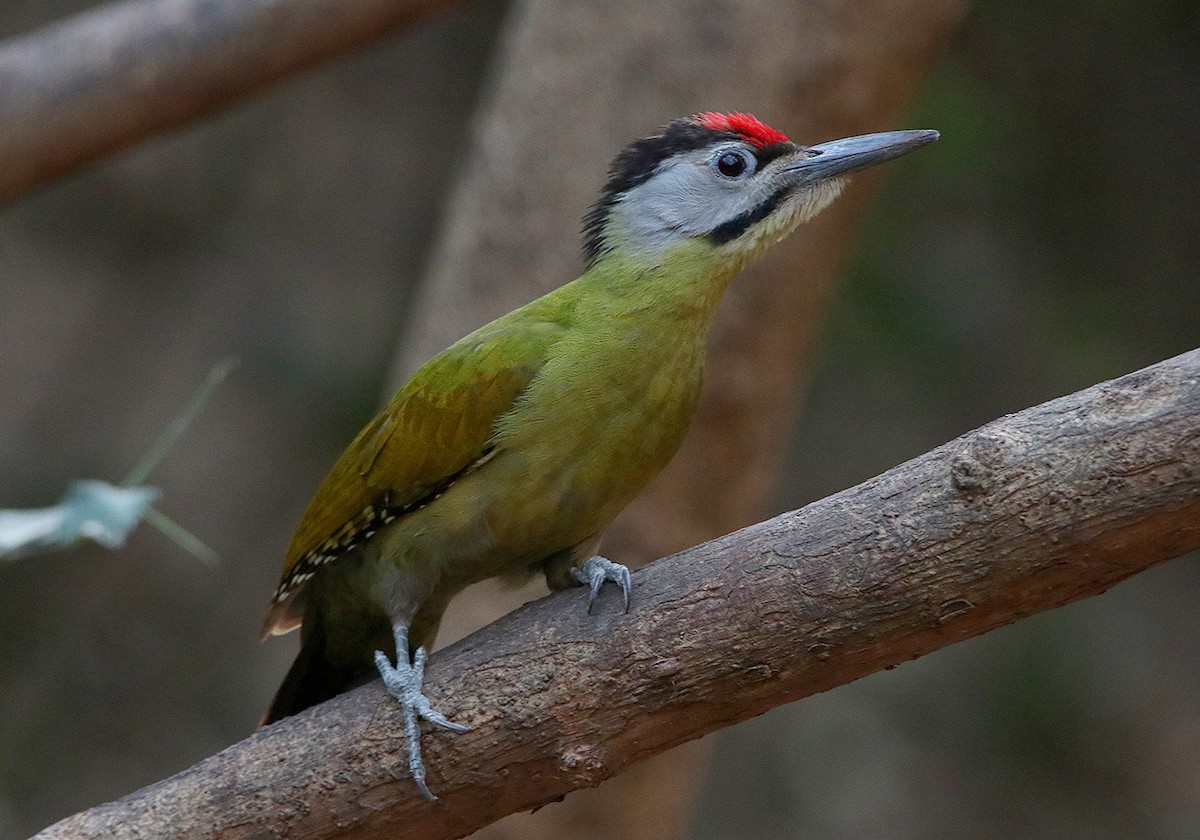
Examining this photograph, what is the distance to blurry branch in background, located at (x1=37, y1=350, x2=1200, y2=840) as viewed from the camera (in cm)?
184

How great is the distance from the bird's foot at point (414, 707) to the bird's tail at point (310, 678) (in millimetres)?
624

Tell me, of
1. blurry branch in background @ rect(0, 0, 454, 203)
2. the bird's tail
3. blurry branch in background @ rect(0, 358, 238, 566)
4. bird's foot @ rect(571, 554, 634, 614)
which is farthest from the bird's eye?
blurry branch in background @ rect(0, 0, 454, 203)

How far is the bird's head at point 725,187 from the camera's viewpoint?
2.75 metres

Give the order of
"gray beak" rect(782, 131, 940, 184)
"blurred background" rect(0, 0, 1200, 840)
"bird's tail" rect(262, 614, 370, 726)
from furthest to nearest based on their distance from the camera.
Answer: "blurred background" rect(0, 0, 1200, 840), "bird's tail" rect(262, 614, 370, 726), "gray beak" rect(782, 131, 940, 184)

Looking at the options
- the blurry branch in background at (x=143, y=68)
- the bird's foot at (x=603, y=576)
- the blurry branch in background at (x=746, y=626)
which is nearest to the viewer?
the blurry branch in background at (x=746, y=626)

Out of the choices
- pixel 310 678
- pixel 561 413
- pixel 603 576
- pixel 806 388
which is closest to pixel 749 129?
pixel 561 413

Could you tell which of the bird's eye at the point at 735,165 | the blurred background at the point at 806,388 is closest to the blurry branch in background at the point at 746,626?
the bird's eye at the point at 735,165

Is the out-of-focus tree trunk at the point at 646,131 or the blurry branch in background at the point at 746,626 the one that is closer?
the blurry branch in background at the point at 746,626

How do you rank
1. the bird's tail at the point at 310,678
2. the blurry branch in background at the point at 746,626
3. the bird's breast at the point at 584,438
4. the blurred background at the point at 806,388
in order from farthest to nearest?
1. the blurred background at the point at 806,388
2. the bird's tail at the point at 310,678
3. the bird's breast at the point at 584,438
4. the blurry branch in background at the point at 746,626

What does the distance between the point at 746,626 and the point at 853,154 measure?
1.15 meters

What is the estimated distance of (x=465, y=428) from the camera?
8.71 feet

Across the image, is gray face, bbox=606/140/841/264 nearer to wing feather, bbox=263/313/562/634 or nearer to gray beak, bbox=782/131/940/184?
gray beak, bbox=782/131/940/184

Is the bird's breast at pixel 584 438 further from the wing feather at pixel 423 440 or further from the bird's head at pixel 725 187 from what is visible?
the bird's head at pixel 725 187

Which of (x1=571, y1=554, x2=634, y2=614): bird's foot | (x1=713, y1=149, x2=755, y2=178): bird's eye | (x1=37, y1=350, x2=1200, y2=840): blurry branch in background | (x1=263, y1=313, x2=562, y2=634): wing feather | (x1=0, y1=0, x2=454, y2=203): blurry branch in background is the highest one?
(x1=0, y1=0, x2=454, y2=203): blurry branch in background
